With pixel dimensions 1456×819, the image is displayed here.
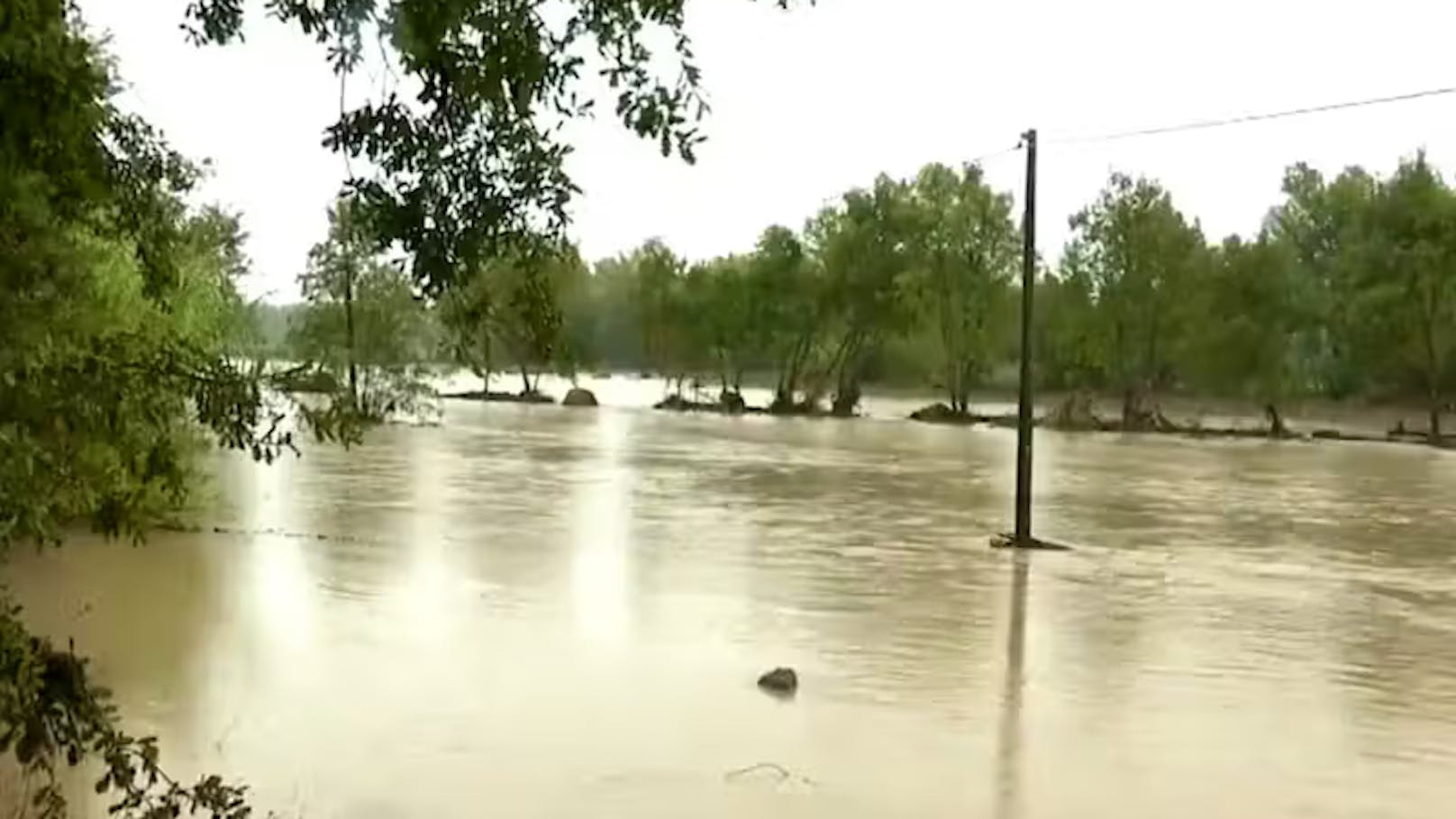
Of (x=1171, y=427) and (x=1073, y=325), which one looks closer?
(x=1171, y=427)

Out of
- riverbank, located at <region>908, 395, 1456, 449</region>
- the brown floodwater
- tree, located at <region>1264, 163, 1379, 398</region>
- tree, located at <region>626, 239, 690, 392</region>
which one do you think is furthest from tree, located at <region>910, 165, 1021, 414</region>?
the brown floodwater

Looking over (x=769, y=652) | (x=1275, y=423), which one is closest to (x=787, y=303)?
(x=1275, y=423)

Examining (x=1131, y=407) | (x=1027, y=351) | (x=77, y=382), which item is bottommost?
(x=1131, y=407)

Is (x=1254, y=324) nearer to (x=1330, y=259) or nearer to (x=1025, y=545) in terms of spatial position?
(x=1330, y=259)

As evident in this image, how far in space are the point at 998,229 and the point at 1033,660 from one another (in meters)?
58.9

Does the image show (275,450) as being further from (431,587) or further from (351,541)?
(351,541)

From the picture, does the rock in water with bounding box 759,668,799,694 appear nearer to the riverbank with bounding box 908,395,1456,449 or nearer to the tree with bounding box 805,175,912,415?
the riverbank with bounding box 908,395,1456,449

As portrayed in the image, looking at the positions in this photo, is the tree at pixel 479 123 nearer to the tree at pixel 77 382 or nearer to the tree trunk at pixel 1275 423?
the tree at pixel 77 382

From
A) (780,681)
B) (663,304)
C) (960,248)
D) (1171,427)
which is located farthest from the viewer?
(663,304)

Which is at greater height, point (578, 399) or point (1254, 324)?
point (1254, 324)

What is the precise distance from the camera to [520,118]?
4301mm

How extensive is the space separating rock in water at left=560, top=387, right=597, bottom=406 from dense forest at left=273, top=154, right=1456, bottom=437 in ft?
17.1

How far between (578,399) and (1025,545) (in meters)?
57.9

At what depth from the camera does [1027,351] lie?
2191cm
